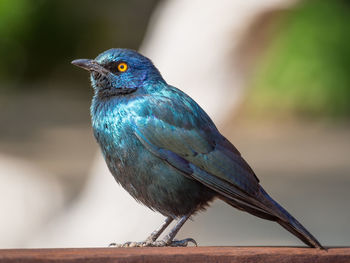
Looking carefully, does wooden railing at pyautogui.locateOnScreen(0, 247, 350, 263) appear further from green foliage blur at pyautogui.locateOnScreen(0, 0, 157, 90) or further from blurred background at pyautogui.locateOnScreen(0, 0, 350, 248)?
green foliage blur at pyautogui.locateOnScreen(0, 0, 157, 90)

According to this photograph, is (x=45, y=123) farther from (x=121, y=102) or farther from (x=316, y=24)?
(x=121, y=102)

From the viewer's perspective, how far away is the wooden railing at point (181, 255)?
8.39 feet

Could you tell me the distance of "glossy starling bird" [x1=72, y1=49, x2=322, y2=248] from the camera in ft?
10.6

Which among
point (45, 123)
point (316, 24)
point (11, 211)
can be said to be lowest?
point (45, 123)

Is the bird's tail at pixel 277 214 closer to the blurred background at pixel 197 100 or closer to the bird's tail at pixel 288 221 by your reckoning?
the bird's tail at pixel 288 221

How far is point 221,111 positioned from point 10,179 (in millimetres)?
3887

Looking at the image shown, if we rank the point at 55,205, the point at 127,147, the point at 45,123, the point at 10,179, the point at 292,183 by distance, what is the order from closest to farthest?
the point at 127,147
the point at 55,205
the point at 10,179
the point at 292,183
the point at 45,123

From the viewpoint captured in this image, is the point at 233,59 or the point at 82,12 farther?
the point at 82,12

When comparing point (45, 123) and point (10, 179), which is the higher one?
point (10, 179)

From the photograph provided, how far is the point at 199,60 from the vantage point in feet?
19.2

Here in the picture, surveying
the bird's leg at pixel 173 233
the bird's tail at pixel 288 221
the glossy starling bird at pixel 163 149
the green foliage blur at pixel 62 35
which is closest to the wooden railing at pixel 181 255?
the bird's tail at pixel 288 221

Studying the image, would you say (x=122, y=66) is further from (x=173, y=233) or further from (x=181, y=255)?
(x=181, y=255)

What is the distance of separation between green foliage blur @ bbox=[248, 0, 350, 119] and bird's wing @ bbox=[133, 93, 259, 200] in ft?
36.8

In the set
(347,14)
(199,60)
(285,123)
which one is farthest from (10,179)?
(347,14)
